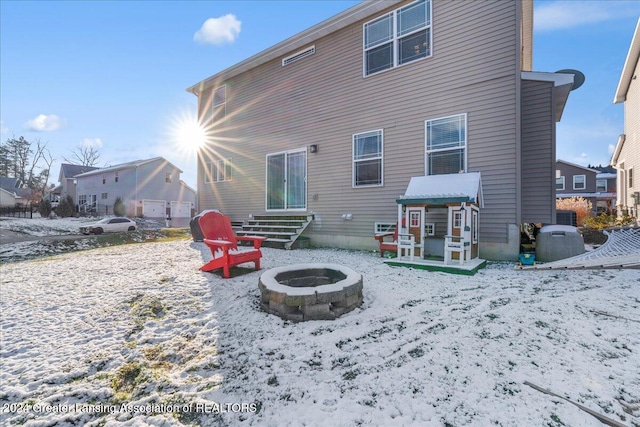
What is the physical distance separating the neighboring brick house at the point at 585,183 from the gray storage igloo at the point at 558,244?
24125mm

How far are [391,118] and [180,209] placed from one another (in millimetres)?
27297

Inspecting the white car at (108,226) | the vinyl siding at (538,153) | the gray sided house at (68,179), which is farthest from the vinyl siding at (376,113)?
the gray sided house at (68,179)

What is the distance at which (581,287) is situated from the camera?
11.8 ft

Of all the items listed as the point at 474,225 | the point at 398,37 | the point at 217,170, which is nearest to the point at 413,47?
the point at 398,37

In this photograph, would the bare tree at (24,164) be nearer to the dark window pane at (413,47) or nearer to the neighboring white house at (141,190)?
the neighboring white house at (141,190)

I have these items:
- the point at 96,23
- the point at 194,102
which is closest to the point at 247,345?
the point at 96,23

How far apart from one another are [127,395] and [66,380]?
58 centimetres

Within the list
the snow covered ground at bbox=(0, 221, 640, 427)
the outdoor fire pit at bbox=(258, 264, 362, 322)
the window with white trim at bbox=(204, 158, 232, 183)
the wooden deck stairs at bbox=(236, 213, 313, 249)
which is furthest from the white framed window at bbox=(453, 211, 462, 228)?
the window with white trim at bbox=(204, 158, 232, 183)

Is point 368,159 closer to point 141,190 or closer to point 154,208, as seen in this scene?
point 141,190

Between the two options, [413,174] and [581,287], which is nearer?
[581,287]

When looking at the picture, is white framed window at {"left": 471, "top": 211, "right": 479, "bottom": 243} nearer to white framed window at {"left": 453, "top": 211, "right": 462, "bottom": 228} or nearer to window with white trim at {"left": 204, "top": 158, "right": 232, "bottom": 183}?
white framed window at {"left": 453, "top": 211, "right": 462, "bottom": 228}

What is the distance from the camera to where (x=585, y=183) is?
24500mm

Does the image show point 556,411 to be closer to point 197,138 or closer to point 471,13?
point 471,13

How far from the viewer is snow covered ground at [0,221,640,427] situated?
64.8 inches
